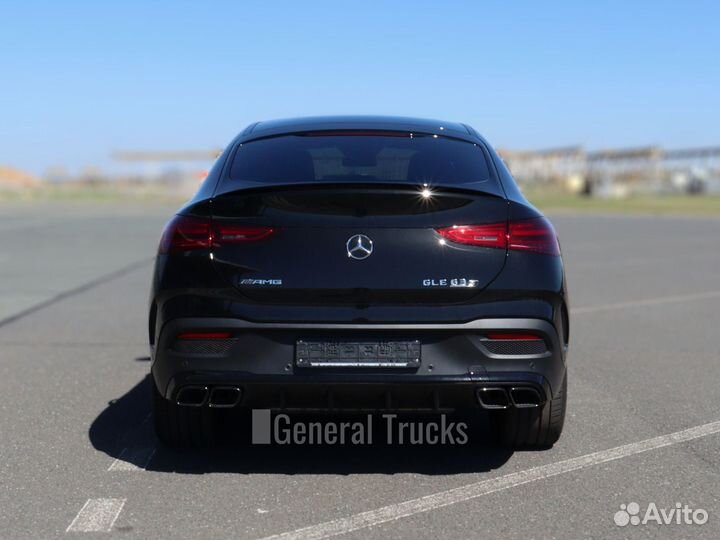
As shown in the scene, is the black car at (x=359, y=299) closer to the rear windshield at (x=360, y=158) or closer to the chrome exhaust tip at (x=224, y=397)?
the chrome exhaust tip at (x=224, y=397)

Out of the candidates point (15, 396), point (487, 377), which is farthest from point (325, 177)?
point (15, 396)

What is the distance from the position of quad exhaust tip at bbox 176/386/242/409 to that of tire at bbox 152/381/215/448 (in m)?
0.38

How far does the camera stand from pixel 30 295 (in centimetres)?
1148

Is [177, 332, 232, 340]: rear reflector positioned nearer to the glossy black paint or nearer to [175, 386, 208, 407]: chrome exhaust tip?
the glossy black paint

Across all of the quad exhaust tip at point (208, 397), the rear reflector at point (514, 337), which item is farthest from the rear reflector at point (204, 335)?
the rear reflector at point (514, 337)

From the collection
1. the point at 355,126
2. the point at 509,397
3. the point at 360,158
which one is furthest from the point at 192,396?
the point at 355,126

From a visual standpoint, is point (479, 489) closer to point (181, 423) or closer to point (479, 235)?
point (479, 235)

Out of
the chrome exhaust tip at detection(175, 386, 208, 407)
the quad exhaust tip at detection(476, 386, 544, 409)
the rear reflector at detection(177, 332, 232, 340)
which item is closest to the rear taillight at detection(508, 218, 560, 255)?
the quad exhaust tip at detection(476, 386, 544, 409)

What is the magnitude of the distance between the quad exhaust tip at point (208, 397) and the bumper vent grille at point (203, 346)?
16 cm

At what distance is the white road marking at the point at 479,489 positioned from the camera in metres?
3.89

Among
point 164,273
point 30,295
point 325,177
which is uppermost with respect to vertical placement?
point 325,177

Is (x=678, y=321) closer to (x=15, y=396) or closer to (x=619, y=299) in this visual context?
(x=619, y=299)

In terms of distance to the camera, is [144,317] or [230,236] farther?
[144,317]

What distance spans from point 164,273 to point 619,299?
7643mm
